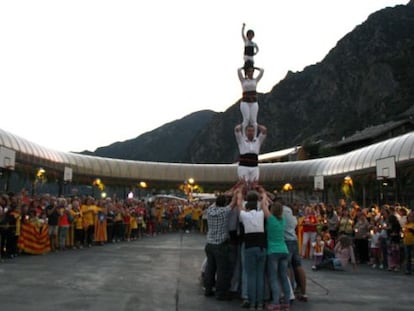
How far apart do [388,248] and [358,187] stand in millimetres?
17598

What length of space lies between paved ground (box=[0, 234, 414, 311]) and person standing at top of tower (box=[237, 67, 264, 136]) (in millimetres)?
4150

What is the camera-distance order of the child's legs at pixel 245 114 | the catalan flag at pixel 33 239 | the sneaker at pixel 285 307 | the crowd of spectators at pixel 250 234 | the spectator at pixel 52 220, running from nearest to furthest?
the sneaker at pixel 285 307, the crowd of spectators at pixel 250 234, the child's legs at pixel 245 114, the catalan flag at pixel 33 239, the spectator at pixel 52 220

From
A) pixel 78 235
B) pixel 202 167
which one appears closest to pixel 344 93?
pixel 202 167

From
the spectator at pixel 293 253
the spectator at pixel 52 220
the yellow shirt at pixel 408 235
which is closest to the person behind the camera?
the spectator at pixel 293 253

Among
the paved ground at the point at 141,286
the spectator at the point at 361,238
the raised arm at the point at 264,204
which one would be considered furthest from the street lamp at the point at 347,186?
the raised arm at the point at 264,204

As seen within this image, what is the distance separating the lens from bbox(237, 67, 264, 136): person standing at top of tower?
12.0 m

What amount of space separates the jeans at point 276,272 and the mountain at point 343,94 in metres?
81.1

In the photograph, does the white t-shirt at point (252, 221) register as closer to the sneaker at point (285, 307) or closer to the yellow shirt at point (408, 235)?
the sneaker at point (285, 307)

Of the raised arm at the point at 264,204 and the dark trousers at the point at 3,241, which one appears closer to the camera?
the raised arm at the point at 264,204

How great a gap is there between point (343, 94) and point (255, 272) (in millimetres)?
119646

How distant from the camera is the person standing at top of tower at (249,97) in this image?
39.2ft

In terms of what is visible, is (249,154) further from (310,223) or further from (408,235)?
(310,223)

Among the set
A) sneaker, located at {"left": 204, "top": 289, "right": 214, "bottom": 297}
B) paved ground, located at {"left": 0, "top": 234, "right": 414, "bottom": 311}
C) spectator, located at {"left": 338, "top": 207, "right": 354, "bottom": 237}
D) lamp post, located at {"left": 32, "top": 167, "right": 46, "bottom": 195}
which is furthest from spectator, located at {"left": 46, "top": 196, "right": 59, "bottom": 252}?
lamp post, located at {"left": 32, "top": 167, "right": 46, "bottom": 195}

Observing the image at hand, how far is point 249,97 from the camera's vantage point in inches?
476
